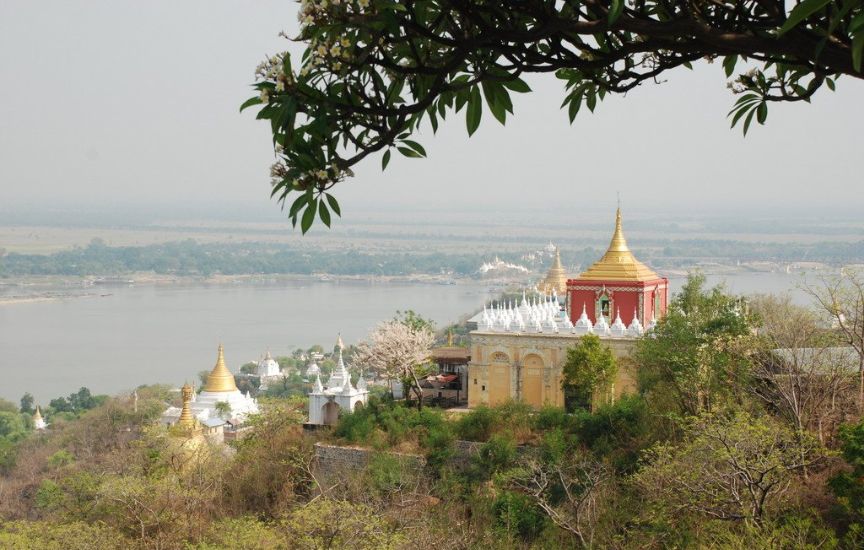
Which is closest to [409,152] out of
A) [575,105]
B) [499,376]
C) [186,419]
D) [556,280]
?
[575,105]

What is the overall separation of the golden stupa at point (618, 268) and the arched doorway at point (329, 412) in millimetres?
3372

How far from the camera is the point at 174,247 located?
93.8 m

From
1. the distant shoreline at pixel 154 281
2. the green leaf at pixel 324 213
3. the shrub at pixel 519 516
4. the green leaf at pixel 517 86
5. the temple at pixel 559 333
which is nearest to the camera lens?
the green leaf at pixel 324 213

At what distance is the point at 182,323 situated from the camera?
178 feet

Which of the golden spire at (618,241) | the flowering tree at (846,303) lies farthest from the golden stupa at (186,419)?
the flowering tree at (846,303)

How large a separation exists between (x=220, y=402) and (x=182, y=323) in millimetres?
35766

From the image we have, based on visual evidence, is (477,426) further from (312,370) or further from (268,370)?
(268,370)

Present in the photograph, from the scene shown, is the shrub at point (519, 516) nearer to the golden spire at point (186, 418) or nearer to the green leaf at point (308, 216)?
the golden spire at point (186, 418)

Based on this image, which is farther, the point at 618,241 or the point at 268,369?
the point at 268,369

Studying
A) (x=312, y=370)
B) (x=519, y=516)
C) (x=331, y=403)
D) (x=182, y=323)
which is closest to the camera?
(x=519, y=516)

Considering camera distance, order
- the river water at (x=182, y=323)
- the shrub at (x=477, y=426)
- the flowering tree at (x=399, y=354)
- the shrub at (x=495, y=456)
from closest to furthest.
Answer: the shrub at (x=495, y=456), the shrub at (x=477, y=426), the flowering tree at (x=399, y=354), the river water at (x=182, y=323)

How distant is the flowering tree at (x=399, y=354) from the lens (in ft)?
39.7

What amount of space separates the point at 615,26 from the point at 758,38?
0.22 m

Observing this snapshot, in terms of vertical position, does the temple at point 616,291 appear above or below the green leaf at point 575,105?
below
